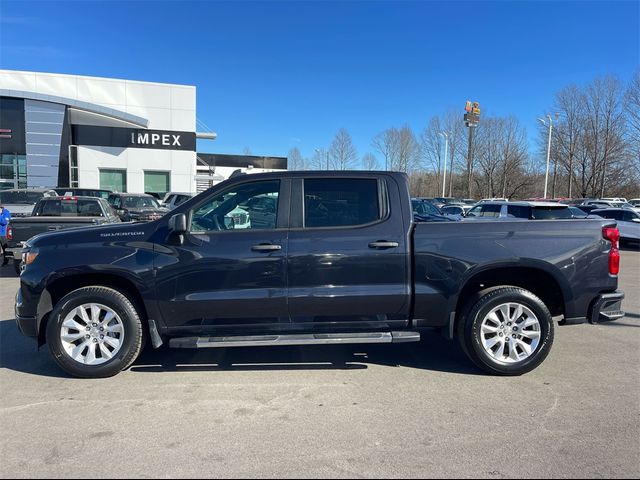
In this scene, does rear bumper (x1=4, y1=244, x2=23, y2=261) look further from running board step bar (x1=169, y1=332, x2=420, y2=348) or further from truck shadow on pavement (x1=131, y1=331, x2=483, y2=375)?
running board step bar (x1=169, y1=332, x2=420, y2=348)

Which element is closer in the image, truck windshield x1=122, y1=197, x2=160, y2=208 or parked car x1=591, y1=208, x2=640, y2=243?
parked car x1=591, y1=208, x2=640, y2=243

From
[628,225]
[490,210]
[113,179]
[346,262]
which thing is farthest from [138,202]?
[628,225]

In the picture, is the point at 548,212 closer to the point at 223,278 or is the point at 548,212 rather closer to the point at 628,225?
the point at 628,225

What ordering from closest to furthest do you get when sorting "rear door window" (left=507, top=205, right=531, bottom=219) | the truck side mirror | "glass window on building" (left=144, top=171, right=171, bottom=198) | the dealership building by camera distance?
the truck side mirror
"rear door window" (left=507, top=205, right=531, bottom=219)
the dealership building
"glass window on building" (left=144, top=171, right=171, bottom=198)

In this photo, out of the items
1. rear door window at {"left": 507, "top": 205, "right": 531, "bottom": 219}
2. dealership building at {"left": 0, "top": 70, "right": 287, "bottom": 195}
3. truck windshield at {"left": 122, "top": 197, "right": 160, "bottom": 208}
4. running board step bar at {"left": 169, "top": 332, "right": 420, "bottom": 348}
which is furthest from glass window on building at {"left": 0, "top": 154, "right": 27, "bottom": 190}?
running board step bar at {"left": 169, "top": 332, "right": 420, "bottom": 348}

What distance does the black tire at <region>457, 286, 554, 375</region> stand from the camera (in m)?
4.44

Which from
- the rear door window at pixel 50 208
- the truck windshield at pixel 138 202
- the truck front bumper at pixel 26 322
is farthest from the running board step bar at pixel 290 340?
the truck windshield at pixel 138 202

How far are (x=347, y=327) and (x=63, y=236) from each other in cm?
287

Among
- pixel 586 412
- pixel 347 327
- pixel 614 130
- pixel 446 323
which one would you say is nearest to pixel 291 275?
pixel 347 327

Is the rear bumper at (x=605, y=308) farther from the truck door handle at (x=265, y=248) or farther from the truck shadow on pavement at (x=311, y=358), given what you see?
the truck door handle at (x=265, y=248)

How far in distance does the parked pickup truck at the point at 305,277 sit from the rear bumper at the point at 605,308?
0.01 meters

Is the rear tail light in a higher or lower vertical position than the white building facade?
lower

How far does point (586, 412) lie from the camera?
371cm

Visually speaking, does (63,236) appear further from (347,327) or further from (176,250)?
(347,327)
